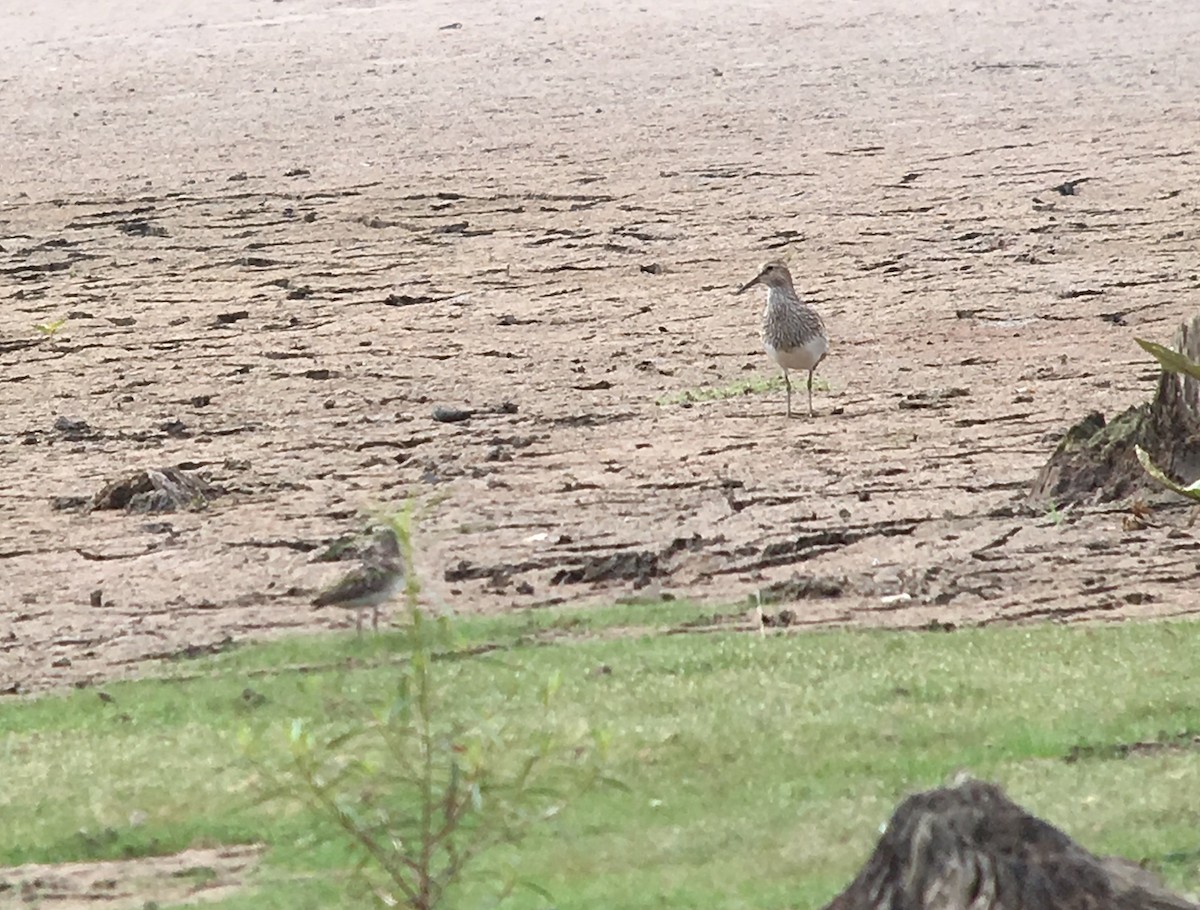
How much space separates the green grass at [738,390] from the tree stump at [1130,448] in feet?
7.31

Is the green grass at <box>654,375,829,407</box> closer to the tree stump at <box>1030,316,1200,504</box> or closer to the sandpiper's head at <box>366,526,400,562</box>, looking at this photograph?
the tree stump at <box>1030,316,1200,504</box>

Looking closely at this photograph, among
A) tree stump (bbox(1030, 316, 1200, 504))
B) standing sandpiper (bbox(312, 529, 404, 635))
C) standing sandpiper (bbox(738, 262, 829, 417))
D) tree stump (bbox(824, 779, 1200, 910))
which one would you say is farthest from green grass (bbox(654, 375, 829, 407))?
tree stump (bbox(824, 779, 1200, 910))

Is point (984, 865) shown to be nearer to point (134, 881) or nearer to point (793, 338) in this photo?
point (134, 881)

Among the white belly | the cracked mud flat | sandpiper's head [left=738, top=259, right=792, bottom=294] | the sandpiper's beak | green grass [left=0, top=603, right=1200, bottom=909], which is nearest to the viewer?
green grass [left=0, top=603, right=1200, bottom=909]

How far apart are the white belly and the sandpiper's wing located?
11.6 ft

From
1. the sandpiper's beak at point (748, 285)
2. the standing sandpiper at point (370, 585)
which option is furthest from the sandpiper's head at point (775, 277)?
the standing sandpiper at point (370, 585)

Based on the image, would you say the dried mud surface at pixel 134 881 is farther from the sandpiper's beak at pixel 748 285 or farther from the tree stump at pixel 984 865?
the sandpiper's beak at pixel 748 285

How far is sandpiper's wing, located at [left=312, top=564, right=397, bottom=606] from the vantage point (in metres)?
7.18

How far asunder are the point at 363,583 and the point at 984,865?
12.2 ft

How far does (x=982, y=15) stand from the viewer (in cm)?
2141

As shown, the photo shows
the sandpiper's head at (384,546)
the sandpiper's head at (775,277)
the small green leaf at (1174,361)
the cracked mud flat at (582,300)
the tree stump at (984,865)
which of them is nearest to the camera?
the tree stump at (984,865)

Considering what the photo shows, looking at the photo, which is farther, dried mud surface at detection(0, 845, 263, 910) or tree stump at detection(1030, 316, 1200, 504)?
tree stump at detection(1030, 316, 1200, 504)

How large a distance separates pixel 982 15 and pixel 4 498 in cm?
1355

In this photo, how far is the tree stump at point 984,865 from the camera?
144 inches
